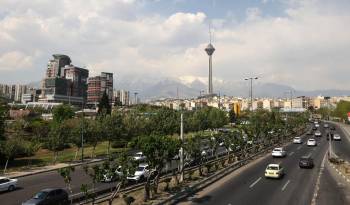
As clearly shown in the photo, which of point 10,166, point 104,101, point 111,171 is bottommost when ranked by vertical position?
point 10,166

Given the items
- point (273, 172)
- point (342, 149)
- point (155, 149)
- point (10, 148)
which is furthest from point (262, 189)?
point (342, 149)

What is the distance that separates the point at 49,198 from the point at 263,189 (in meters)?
17.1

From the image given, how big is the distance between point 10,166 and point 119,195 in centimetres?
3047

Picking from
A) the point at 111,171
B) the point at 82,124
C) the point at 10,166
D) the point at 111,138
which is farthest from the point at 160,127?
the point at 111,171

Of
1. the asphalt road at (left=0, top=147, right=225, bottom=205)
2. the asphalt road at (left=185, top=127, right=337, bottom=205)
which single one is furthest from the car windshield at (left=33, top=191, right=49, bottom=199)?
the asphalt road at (left=185, top=127, right=337, bottom=205)

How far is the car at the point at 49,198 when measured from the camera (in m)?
24.5

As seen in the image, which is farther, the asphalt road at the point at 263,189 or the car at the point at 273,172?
the car at the point at 273,172

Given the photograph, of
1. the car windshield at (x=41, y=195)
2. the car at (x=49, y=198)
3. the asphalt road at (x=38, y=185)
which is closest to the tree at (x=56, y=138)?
the asphalt road at (x=38, y=185)

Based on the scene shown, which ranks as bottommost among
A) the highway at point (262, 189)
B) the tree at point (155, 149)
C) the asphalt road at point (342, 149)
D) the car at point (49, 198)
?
the highway at point (262, 189)

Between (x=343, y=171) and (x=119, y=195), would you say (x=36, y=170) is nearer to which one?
(x=119, y=195)

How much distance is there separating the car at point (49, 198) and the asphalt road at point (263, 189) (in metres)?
9.13

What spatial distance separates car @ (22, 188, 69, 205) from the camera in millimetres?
24484

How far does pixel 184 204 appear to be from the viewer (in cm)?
2523

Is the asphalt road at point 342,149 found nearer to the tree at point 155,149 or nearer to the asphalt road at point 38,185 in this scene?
the asphalt road at point 38,185
